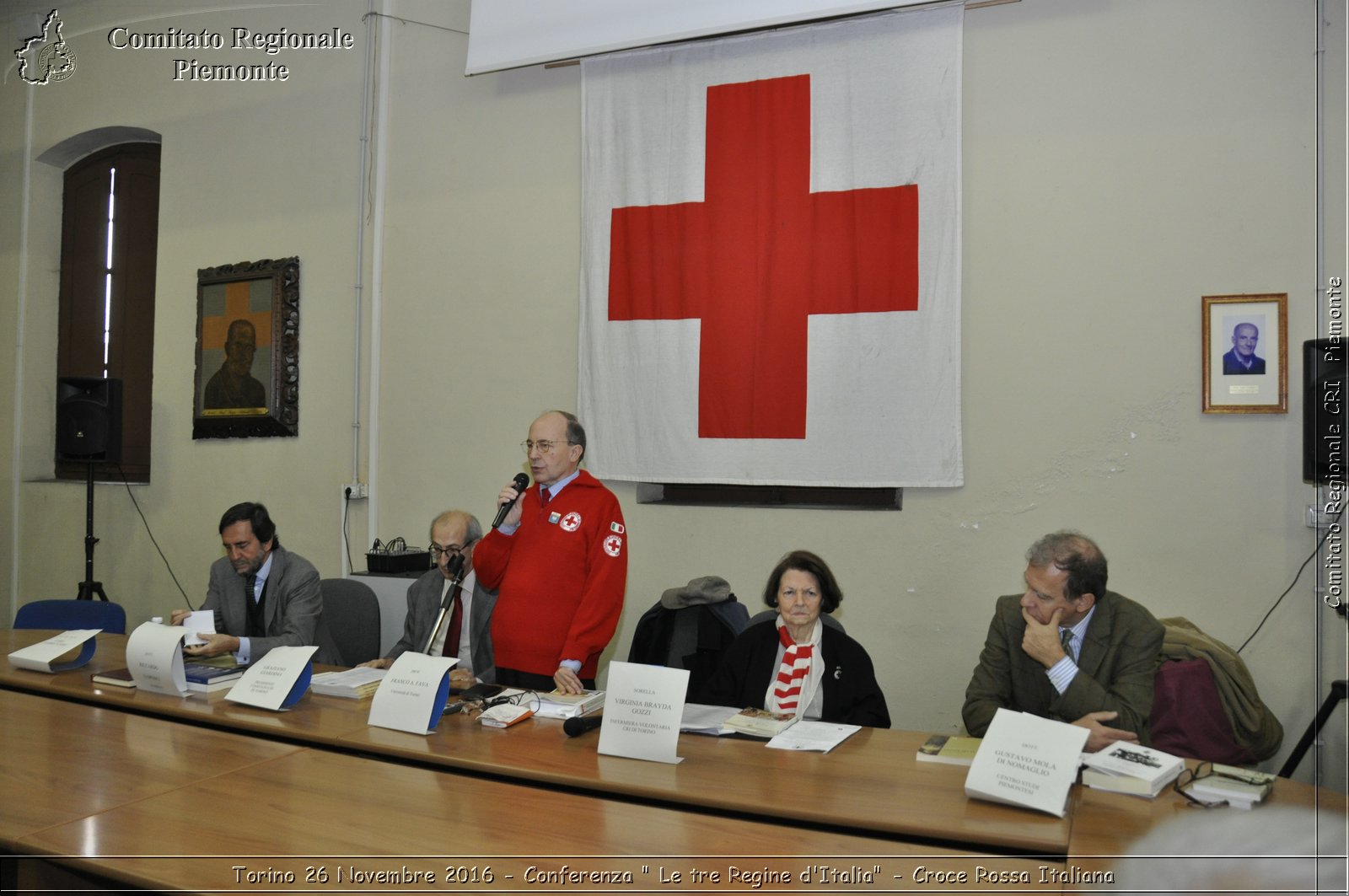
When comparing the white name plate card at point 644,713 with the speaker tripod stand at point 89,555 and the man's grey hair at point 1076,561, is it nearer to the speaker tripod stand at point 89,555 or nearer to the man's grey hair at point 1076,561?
the man's grey hair at point 1076,561

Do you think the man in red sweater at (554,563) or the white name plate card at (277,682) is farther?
the man in red sweater at (554,563)

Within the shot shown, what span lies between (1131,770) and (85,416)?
516cm

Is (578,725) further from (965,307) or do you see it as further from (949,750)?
(965,307)

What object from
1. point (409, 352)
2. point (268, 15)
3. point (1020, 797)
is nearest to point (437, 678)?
point (1020, 797)

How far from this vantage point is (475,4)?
4359mm

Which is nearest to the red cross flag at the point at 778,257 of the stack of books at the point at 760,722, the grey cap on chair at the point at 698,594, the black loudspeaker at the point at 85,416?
the grey cap on chair at the point at 698,594

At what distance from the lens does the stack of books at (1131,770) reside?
185 cm

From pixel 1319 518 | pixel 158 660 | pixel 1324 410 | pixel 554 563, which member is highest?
pixel 1324 410

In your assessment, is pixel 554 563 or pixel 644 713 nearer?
pixel 644 713

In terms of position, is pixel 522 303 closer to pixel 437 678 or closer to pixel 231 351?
pixel 231 351

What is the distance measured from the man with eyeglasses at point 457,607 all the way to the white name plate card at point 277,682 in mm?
686

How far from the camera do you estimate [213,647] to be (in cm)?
296

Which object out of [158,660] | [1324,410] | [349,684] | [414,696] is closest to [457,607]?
[349,684]

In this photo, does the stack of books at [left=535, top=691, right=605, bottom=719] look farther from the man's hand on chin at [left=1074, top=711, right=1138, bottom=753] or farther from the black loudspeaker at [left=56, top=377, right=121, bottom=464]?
the black loudspeaker at [left=56, top=377, right=121, bottom=464]
